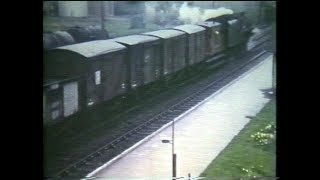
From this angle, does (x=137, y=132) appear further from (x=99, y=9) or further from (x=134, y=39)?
(x=99, y=9)

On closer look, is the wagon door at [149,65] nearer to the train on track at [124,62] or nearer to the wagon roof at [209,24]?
the train on track at [124,62]

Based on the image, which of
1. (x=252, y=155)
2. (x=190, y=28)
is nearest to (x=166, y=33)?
(x=190, y=28)

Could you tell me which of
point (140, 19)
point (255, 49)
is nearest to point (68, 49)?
point (140, 19)

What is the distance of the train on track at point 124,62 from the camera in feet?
2.63

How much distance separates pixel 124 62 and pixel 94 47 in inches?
3.9

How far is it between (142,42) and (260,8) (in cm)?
36

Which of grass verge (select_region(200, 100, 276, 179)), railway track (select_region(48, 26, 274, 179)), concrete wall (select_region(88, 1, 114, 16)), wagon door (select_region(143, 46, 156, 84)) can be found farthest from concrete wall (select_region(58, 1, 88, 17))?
grass verge (select_region(200, 100, 276, 179))

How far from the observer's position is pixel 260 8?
101cm

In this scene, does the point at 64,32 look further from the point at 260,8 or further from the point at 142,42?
the point at 260,8

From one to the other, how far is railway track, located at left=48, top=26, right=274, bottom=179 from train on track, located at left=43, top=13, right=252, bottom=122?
0.06 metres

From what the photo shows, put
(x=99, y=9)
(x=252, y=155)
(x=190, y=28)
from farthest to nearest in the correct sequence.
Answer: (x=99, y=9) < (x=190, y=28) < (x=252, y=155)

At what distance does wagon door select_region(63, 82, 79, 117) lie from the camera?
794 millimetres

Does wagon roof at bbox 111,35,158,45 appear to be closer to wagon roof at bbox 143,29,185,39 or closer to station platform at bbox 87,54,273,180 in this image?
wagon roof at bbox 143,29,185,39

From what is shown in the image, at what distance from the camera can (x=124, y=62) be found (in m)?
0.83
